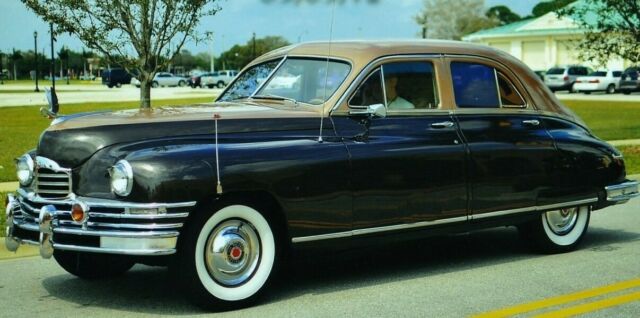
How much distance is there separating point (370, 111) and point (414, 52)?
896 mm

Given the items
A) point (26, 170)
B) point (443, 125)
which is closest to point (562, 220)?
point (443, 125)

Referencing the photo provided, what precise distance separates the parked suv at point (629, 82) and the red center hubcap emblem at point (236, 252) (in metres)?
46.5

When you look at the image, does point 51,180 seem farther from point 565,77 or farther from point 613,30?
point 565,77

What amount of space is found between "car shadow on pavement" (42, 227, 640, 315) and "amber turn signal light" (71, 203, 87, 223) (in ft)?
2.65

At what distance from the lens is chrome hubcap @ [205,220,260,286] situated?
5703 millimetres

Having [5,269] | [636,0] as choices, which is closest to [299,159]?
[5,269]

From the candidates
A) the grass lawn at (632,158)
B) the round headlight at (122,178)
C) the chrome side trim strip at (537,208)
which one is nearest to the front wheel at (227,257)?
the round headlight at (122,178)

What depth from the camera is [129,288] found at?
6559 millimetres

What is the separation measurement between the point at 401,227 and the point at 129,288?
6.89 feet

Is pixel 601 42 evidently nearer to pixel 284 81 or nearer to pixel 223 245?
pixel 284 81

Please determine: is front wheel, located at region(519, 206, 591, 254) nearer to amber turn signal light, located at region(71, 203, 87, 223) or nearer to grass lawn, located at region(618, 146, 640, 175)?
amber turn signal light, located at region(71, 203, 87, 223)

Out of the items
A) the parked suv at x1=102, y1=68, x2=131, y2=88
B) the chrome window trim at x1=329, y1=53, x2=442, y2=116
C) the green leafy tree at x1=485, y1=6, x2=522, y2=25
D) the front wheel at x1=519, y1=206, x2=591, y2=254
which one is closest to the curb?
the chrome window trim at x1=329, y1=53, x2=442, y2=116

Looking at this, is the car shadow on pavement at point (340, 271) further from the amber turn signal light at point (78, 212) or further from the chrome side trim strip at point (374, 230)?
the amber turn signal light at point (78, 212)

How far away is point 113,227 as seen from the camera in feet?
17.6
